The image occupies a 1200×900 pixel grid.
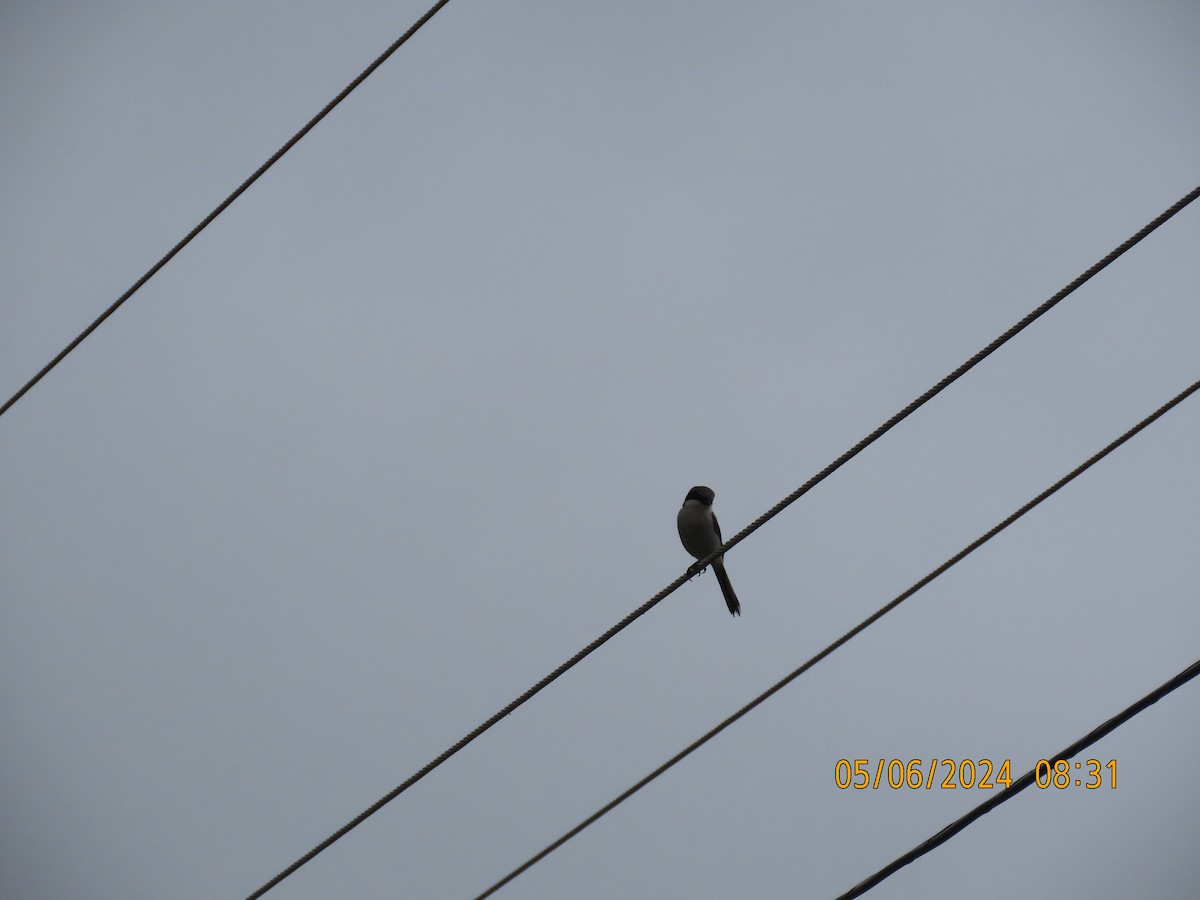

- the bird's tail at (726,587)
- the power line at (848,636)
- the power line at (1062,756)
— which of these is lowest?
the power line at (1062,756)

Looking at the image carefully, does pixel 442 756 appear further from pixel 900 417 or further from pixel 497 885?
pixel 900 417

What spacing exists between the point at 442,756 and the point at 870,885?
1.82m

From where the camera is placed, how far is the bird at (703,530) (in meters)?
9.34

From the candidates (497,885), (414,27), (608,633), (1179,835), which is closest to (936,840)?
(608,633)

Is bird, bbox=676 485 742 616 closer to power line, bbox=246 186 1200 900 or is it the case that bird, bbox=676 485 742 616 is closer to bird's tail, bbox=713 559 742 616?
bird's tail, bbox=713 559 742 616

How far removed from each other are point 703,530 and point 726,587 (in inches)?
22.7

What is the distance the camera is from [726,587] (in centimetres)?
938

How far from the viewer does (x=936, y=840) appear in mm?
3566

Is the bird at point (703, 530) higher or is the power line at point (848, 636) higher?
the bird at point (703, 530)

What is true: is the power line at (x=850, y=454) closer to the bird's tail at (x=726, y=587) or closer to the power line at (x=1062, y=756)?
the power line at (x=1062, y=756)

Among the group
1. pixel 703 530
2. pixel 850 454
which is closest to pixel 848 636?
pixel 850 454

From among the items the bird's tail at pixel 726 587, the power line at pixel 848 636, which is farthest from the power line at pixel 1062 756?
the bird's tail at pixel 726 587

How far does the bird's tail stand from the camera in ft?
30.5

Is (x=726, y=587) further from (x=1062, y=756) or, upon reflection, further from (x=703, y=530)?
(x=1062, y=756)
